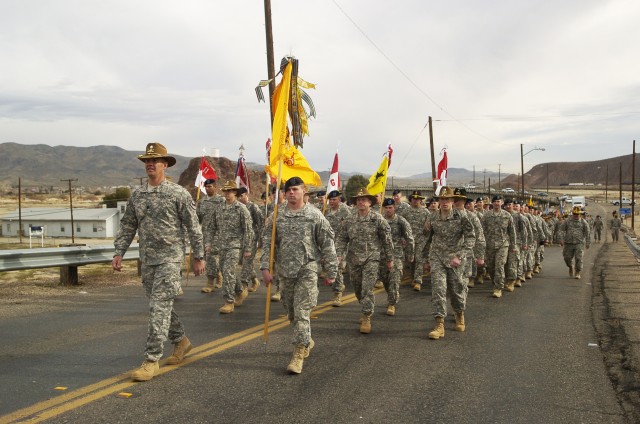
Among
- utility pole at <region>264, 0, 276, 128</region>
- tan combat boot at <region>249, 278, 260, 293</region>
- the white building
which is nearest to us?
tan combat boot at <region>249, 278, 260, 293</region>

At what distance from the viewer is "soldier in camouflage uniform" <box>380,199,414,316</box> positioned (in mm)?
9039

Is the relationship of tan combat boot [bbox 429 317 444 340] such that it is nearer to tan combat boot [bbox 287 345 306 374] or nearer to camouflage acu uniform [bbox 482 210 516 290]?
tan combat boot [bbox 287 345 306 374]

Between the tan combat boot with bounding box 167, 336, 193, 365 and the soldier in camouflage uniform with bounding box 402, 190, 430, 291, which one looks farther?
the soldier in camouflage uniform with bounding box 402, 190, 430, 291

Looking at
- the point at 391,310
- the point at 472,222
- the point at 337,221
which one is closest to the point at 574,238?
the point at 337,221

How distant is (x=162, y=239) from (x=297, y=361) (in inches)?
74.3

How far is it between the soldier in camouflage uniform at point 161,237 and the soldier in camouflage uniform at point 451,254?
354 cm

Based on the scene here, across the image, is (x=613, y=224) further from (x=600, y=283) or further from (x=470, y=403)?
(x=470, y=403)

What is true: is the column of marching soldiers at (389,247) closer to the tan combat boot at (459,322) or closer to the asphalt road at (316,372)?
the tan combat boot at (459,322)

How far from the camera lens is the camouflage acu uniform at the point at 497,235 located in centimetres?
1262

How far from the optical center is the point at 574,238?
50.4ft

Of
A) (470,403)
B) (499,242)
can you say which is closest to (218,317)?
(470,403)

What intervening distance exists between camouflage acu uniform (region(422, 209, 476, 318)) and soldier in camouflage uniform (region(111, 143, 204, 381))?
3.54 meters

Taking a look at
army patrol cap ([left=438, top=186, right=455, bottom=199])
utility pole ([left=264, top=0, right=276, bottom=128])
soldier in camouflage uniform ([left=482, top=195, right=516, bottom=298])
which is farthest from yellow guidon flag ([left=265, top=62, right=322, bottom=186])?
utility pole ([left=264, top=0, right=276, bottom=128])

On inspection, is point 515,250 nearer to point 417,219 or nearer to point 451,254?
point 417,219
